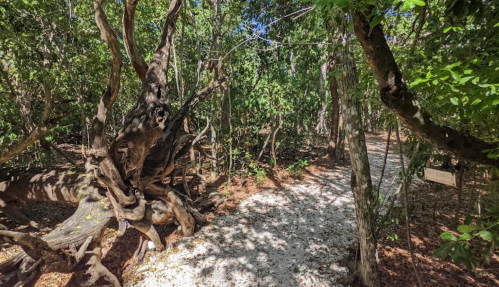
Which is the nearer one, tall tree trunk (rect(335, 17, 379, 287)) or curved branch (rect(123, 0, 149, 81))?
tall tree trunk (rect(335, 17, 379, 287))

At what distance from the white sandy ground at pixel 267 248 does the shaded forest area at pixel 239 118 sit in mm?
404

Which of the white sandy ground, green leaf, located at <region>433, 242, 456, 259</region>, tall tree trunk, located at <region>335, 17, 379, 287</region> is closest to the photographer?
green leaf, located at <region>433, 242, 456, 259</region>

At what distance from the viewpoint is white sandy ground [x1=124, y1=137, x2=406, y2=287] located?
341 centimetres

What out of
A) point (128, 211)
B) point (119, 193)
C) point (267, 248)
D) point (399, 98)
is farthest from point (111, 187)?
point (399, 98)

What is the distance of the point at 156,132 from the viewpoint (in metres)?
3.81

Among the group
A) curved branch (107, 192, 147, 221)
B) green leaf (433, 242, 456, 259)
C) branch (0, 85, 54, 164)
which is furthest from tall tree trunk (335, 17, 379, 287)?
branch (0, 85, 54, 164)

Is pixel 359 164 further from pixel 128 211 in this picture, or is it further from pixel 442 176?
pixel 128 211

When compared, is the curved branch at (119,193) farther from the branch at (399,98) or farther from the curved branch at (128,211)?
the branch at (399,98)

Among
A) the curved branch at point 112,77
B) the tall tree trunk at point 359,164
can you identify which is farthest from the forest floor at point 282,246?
the curved branch at point 112,77

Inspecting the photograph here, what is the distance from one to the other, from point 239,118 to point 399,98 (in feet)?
20.9

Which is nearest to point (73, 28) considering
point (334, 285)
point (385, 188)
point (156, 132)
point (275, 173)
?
point (156, 132)

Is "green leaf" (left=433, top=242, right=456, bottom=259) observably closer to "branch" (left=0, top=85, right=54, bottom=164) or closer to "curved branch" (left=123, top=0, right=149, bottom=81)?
"curved branch" (left=123, top=0, right=149, bottom=81)

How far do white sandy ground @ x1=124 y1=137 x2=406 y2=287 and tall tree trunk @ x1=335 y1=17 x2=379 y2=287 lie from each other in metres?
0.67

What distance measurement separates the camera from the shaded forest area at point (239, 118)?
150 centimetres
